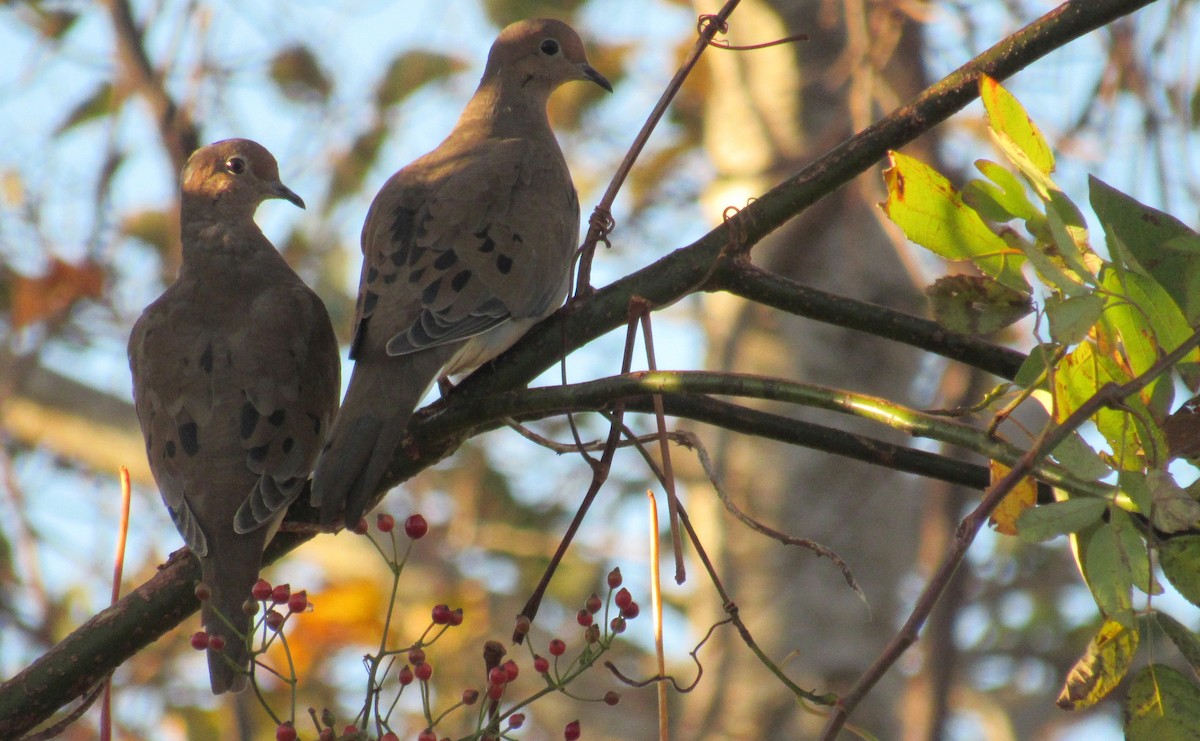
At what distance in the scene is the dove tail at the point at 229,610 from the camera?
2.16 meters

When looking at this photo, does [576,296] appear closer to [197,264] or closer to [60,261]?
[197,264]

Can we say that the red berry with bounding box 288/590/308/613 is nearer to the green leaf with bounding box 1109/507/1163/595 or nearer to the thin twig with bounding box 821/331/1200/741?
the thin twig with bounding box 821/331/1200/741

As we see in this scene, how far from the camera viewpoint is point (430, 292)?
275 cm

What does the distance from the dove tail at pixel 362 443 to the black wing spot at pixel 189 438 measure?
422 millimetres

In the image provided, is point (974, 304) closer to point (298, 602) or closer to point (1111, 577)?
point (1111, 577)

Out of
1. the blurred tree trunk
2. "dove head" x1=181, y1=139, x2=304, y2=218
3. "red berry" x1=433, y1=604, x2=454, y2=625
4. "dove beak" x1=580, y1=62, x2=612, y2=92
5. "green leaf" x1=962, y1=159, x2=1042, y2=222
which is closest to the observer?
"green leaf" x1=962, y1=159, x2=1042, y2=222

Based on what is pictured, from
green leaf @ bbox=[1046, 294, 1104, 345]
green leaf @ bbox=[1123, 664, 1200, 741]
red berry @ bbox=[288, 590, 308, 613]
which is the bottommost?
green leaf @ bbox=[1123, 664, 1200, 741]

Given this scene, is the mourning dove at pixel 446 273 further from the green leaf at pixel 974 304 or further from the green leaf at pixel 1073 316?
the green leaf at pixel 1073 316

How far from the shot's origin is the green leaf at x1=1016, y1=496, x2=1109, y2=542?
1207 millimetres

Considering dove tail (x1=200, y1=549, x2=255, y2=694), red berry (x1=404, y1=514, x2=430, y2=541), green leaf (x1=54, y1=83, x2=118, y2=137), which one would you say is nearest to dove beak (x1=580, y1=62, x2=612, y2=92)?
dove tail (x1=200, y1=549, x2=255, y2=694)

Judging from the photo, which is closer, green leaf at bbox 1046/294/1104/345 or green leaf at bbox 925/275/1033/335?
green leaf at bbox 1046/294/1104/345

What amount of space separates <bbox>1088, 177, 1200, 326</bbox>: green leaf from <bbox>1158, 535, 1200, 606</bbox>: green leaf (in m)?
0.21

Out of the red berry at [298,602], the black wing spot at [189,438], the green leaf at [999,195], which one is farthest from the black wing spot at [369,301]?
the green leaf at [999,195]

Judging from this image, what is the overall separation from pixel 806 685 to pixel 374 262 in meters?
2.61
